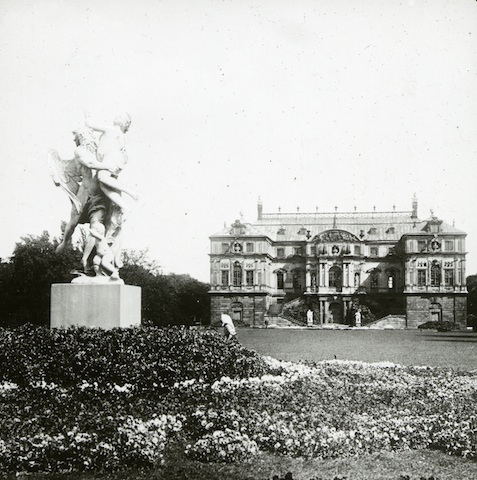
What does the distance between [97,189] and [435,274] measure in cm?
6376

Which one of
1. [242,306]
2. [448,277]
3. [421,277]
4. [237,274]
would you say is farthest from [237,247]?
[448,277]

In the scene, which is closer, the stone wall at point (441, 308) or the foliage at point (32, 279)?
the foliage at point (32, 279)

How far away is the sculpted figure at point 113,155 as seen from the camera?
10766 mm

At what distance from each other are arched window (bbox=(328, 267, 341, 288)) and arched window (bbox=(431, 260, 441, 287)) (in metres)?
10.4

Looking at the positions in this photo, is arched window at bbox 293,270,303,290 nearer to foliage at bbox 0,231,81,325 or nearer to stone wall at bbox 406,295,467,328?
stone wall at bbox 406,295,467,328

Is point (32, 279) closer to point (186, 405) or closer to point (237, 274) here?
point (186, 405)

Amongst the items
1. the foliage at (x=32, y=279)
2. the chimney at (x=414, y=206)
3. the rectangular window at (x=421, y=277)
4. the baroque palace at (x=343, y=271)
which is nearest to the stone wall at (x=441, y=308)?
the baroque palace at (x=343, y=271)

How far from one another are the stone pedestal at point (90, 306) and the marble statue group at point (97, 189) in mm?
317

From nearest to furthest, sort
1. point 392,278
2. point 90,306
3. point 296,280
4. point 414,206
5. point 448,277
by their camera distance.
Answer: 1. point 90,306
2. point 448,277
3. point 392,278
4. point 296,280
5. point 414,206

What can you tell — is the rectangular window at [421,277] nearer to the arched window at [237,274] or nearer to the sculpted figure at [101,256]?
the arched window at [237,274]

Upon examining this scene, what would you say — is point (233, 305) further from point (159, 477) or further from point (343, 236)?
point (159, 477)

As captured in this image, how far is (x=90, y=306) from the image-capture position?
1036cm

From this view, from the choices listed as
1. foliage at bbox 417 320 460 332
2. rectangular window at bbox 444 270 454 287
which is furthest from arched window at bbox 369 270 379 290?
foliage at bbox 417 320 460 332

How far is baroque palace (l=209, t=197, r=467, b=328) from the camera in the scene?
6938 cm
